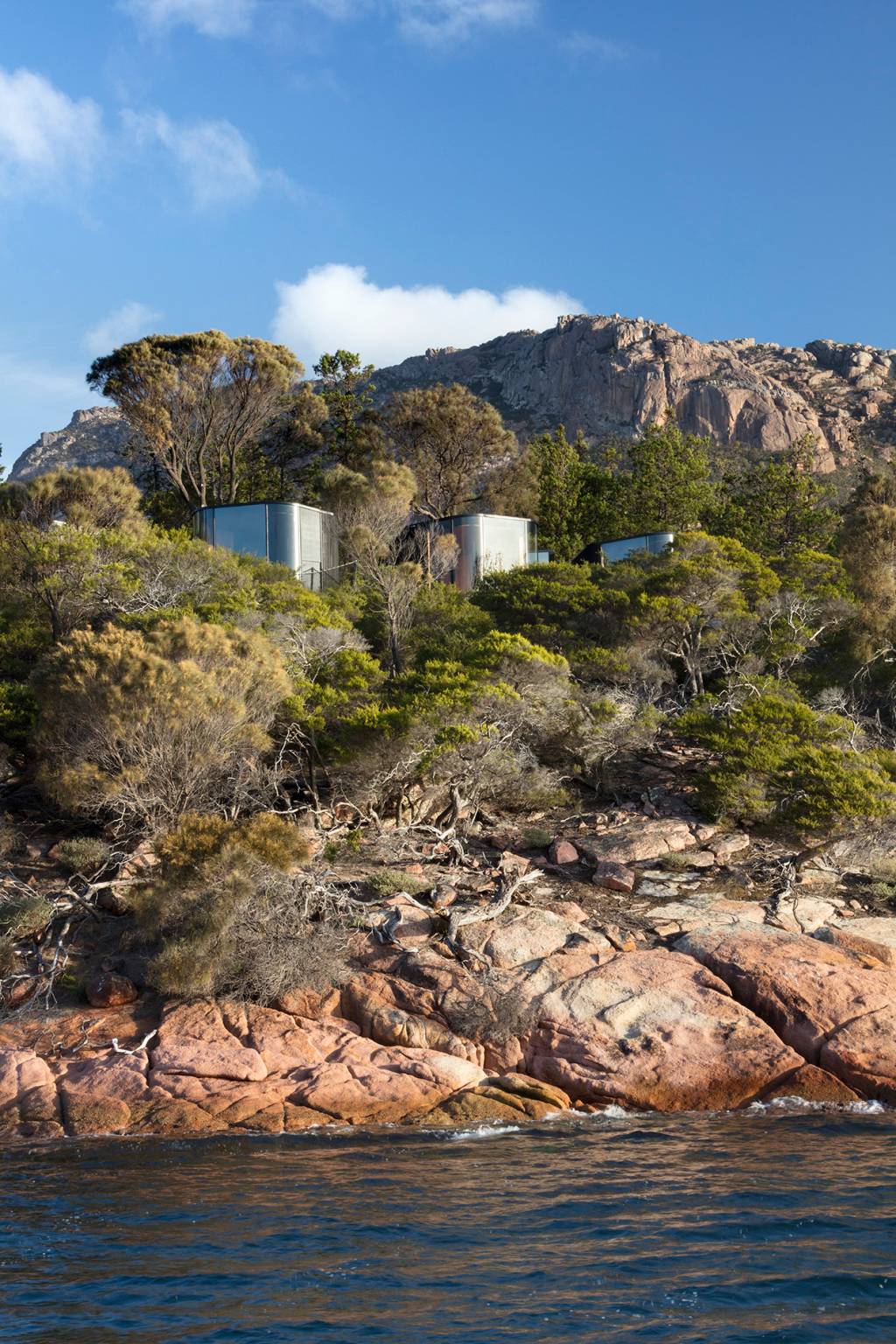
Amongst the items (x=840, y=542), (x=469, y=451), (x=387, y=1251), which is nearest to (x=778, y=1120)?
(x=387, y=1251)

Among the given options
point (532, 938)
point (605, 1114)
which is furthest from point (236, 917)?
point (605, 1114)

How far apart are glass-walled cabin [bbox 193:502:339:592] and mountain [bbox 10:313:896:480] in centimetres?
6798

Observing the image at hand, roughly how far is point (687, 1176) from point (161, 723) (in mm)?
12447

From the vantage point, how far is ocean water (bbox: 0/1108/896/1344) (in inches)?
352

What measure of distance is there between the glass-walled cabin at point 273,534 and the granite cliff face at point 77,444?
8075 centimetres

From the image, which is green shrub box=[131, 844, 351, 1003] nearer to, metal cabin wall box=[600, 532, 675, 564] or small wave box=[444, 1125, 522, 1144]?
small wave box=[444, 1125, 522, 1144]

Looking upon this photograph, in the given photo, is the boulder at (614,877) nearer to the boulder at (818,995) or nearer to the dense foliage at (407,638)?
the boulder at (818,995)

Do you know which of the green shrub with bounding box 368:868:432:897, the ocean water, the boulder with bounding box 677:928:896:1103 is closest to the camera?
the ocean water

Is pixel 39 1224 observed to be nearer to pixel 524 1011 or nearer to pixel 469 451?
pixel 524 1011

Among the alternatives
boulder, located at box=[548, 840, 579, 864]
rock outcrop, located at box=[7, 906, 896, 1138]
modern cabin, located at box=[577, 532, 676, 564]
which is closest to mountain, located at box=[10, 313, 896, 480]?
modern cabin, located at box=[577, 532, 676, 564]

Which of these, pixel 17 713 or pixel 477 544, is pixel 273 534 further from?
pixel 17 713

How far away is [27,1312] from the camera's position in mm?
9148

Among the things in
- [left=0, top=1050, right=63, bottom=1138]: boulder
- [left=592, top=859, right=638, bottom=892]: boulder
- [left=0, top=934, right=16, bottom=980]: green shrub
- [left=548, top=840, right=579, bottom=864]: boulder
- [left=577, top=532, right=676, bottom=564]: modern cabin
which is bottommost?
[left=0, top=1050, right=63, bottom=1138]: boulder

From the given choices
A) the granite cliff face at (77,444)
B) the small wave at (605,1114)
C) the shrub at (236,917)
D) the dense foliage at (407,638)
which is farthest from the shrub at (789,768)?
the granite cliff face at (77,444)
